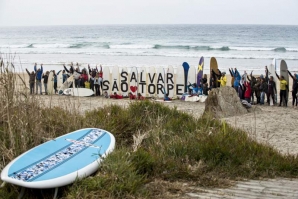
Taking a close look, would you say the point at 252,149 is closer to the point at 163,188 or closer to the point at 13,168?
the point at 163,188

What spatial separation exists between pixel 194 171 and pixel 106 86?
1500 centimetres

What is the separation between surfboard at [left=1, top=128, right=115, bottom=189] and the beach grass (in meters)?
0.13

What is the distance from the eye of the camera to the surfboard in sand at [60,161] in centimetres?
426

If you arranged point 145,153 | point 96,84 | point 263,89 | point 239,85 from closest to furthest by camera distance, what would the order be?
point 145,153 < point 263,89 < point 239,85 < point 96,84

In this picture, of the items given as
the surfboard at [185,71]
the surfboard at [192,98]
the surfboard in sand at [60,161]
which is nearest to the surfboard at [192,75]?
the surfboard at [185,71]

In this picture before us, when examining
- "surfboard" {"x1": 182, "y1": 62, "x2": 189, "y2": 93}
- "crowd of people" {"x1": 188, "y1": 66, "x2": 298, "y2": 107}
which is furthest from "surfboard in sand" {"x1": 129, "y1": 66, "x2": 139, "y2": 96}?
"crowd of people" {"x1": 188, "y1": 66, "x2": 298, "y2": 107}

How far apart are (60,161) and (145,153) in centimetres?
94

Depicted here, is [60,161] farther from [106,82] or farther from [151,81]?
[106,82]

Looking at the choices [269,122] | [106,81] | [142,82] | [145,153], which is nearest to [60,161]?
[145,153]

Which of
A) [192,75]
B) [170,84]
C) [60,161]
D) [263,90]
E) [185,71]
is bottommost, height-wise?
[263,90]

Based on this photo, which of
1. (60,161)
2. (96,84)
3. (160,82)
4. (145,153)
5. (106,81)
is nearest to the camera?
(60,161)

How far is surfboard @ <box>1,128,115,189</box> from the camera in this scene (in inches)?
168

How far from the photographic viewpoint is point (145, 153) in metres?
4.99

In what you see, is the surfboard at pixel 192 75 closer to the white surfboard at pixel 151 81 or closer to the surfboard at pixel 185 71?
the surfboard at pixel 185 71
